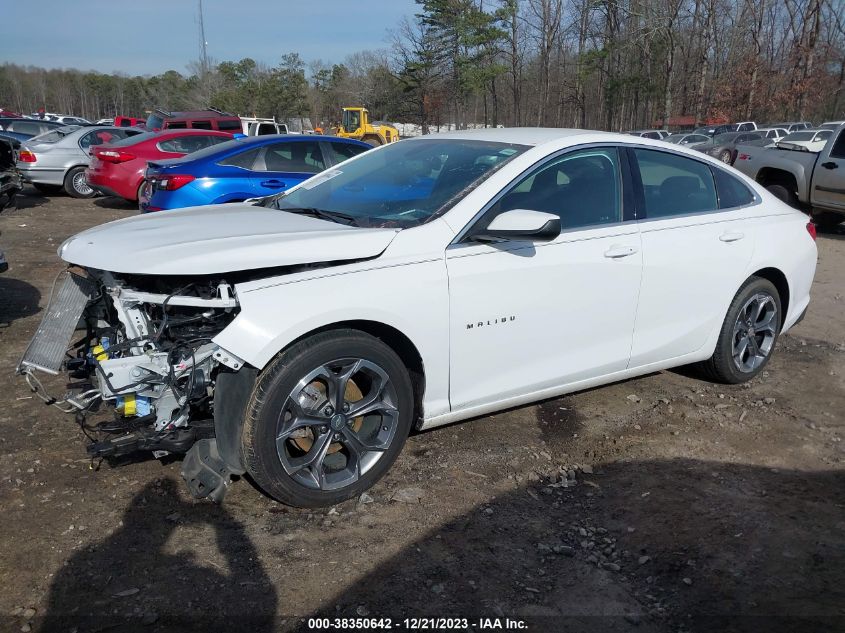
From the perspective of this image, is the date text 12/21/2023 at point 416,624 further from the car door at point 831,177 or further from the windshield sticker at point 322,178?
the car door at point 831,177

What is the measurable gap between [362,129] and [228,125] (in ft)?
53.8

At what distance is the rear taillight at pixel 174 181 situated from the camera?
792 cm

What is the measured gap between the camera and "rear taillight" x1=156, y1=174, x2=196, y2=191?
7918 millimetres

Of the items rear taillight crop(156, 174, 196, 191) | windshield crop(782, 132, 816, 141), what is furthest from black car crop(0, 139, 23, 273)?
windshield crop(782, 132, 816, 141)

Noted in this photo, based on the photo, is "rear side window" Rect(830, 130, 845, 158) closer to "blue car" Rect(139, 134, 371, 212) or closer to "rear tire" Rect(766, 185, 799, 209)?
"rear tire" Rect(766, 185, 799, 209)

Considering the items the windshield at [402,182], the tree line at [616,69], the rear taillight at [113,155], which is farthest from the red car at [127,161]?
the tree line at [616,69]

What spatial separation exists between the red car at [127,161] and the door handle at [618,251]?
400 inches

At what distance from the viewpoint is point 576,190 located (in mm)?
3840

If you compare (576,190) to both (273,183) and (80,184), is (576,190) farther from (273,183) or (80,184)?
(80,184)

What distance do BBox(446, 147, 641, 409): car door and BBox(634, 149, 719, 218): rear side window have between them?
0.20 m

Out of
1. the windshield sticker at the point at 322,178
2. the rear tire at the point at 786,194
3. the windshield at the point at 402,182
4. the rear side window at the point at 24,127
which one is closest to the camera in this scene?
the windshield at the point at 402,182

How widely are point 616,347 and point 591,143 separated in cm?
118

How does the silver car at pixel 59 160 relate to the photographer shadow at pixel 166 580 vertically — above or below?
above

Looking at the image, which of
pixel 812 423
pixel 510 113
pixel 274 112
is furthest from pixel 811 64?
pixel 812 423
